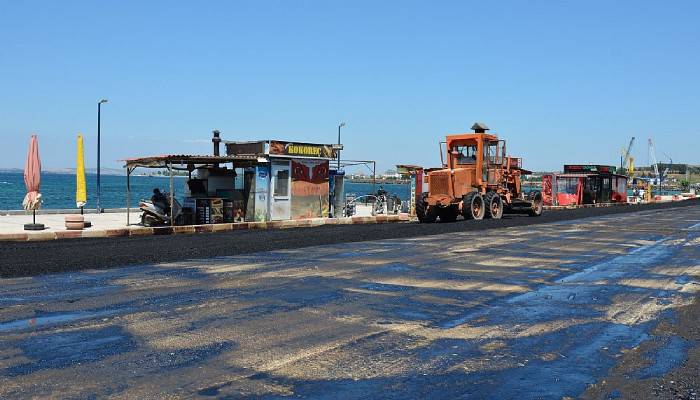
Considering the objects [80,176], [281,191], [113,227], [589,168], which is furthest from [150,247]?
[589,168]

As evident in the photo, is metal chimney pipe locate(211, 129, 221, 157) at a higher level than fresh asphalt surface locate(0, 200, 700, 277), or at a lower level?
higher

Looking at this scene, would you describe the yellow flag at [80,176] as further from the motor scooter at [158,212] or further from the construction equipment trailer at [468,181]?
the construction equipment trailer at [468,181]

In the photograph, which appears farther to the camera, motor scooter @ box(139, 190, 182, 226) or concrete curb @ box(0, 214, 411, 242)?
motor scooter @ box(139, 190, 182, 226)

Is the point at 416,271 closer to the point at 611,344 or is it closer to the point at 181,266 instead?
the point at 181,266

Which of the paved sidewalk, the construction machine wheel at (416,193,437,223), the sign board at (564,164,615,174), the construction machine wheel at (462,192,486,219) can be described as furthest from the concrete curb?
the sign board at (564,164,615,174)

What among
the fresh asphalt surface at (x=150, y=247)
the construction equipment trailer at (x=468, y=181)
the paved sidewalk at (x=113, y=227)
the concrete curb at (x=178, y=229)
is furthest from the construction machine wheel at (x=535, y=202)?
the fresh asphalt surface at (x=150, y=247)

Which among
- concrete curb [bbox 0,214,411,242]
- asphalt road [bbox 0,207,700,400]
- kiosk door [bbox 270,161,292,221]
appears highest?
kiosk door [bbox 270,161,292,221]

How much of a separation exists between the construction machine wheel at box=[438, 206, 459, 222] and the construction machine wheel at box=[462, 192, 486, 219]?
59 centimetres

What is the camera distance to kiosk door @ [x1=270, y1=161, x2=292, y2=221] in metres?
25.0

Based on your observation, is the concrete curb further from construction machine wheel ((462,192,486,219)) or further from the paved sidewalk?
construction machine wheel ((462,192,486,219))

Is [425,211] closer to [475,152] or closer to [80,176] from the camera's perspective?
[475,152]

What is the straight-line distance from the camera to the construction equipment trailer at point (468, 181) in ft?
84.6

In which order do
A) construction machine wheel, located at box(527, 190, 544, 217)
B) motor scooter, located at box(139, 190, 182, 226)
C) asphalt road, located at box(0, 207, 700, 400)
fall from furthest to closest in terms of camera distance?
construction machine wheel, located at box(527, 190, 544, 217)
motor scooter, located at box(139, 190, 182, 226)
asphalt road, located at box(0, 207, 700, 400)

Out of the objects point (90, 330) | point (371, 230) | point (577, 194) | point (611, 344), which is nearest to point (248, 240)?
point (371, 230)
